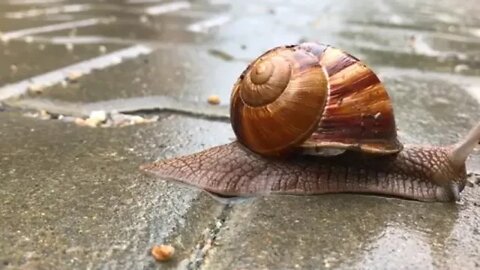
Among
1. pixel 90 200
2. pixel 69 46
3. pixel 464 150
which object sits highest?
pixel 464 150

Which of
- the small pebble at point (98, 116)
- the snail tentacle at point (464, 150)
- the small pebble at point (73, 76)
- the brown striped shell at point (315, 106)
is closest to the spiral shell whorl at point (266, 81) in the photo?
→ the brown striped shell at point (315, 106)

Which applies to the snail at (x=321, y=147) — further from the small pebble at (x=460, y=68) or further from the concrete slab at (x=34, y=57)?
the small pebble at (x=460, y=68)

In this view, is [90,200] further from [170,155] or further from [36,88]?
[36,88]

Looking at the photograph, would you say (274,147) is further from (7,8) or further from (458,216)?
(7,8)

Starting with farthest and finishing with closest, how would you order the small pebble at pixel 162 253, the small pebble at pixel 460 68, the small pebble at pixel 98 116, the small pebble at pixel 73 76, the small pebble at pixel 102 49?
the small pebble at pixel 102 49 → the small pebble at pixel 460 68 → the small pebble at pixel 73 76 → the small pebble at pixel 98 116 → the small pebble at pixel 162 253

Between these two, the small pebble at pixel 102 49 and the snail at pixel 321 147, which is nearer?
the snail at pixel 321 147

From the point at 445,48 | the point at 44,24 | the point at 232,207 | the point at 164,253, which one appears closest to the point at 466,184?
the point at 232,207

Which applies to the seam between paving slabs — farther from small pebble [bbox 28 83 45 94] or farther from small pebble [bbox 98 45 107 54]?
small pebble [bbox 98 45 107 54]

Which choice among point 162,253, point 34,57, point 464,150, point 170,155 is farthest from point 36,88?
point 464,150

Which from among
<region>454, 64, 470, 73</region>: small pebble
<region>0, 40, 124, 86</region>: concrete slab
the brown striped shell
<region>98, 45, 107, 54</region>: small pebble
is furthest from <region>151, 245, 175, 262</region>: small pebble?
<region>454, 64, 470, 73</region>: small pebble
